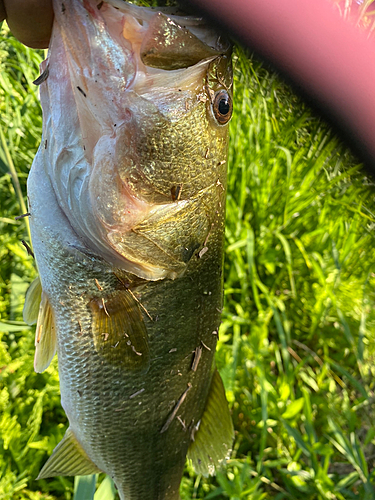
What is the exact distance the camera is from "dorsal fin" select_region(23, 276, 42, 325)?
125 centimetres

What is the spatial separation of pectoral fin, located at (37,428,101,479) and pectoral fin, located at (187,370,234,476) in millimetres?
381

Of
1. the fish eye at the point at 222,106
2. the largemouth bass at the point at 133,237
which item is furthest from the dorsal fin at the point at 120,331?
the fish eye at the point at 222,106

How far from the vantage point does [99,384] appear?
1.26 m

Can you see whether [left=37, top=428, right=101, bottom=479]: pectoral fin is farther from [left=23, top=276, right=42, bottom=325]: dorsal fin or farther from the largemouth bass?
[left=23, top=276, right=42, bottom=325]: dorsal fin

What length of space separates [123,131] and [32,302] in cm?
63

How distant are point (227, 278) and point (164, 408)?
1.44 metres

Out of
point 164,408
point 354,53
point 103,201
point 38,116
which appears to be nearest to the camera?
point 354,53

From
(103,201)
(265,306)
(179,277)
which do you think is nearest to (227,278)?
(265,306)

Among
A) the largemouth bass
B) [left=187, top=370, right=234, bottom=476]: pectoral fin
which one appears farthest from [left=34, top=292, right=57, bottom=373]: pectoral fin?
[left=187, top=370, right=234, bottom=476]: pectoral fin

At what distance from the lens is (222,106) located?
1.07 metres

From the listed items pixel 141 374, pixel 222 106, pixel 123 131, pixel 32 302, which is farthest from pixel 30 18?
pixel 141 374

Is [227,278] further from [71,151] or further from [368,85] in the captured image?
[368,85]

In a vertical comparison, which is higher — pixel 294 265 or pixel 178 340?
pixel 178 340

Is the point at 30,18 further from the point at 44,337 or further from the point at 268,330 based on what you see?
the point at 268,330
